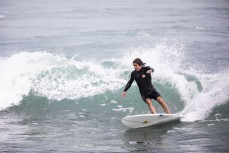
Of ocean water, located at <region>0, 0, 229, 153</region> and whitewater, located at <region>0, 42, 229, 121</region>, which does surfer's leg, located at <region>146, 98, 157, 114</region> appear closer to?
ocean water, located at <region>0, 0, 229, 153</region>

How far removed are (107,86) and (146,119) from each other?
419 cm

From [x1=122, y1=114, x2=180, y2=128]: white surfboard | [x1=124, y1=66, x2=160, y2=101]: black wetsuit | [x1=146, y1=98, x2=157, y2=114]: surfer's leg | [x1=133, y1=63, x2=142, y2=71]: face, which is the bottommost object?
[x1=122, y1=114, x2=180, y2=128]: white surfboard

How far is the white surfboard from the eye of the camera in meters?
12.4

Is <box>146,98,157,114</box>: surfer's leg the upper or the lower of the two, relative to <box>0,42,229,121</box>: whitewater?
lower

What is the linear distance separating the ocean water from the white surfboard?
16 centimetres

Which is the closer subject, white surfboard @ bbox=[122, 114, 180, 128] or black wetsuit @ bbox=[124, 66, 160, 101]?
white surfboard @ bbox=[122, 114, 180, 128]

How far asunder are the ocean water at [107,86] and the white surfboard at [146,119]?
16 centimetres

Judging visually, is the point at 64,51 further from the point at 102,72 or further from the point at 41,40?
the point at 102,72

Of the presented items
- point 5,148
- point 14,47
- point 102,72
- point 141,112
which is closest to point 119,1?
point 14,47

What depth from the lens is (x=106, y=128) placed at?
41.6 feet

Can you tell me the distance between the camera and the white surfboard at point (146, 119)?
40.7 ft

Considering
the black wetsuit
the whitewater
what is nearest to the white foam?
the whitewater

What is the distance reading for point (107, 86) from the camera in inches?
650

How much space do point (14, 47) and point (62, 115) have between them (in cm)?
1179
